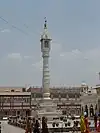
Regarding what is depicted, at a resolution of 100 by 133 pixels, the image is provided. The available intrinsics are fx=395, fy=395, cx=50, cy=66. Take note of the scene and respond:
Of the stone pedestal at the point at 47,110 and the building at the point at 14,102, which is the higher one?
the building at the point at 14,102

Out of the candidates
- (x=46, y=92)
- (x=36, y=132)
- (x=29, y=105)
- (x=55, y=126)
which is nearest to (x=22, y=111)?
(x=29, y=105)

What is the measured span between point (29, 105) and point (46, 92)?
33780mm

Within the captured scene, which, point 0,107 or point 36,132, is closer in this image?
point 36,132

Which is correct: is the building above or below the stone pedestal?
above

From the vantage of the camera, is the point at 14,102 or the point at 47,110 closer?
the point at 47,110

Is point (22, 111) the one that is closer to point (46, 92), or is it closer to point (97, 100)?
point (97, 100)

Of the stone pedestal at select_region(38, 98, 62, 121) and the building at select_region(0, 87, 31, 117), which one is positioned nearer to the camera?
the stone pedestal at select_region(38, 98, 62, 121)

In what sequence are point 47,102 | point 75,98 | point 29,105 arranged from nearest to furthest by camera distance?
point 47,102, point 29,105, point 75,98

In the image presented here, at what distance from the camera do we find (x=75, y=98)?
9975cm

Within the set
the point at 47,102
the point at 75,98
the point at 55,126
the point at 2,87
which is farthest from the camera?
the point at 2,87

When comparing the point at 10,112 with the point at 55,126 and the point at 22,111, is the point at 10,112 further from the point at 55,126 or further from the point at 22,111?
the point at 55,126

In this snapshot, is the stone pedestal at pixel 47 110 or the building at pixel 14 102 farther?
the building at pixel 14 102

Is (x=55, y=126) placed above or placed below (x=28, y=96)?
below

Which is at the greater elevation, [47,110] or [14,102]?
[14,102]
